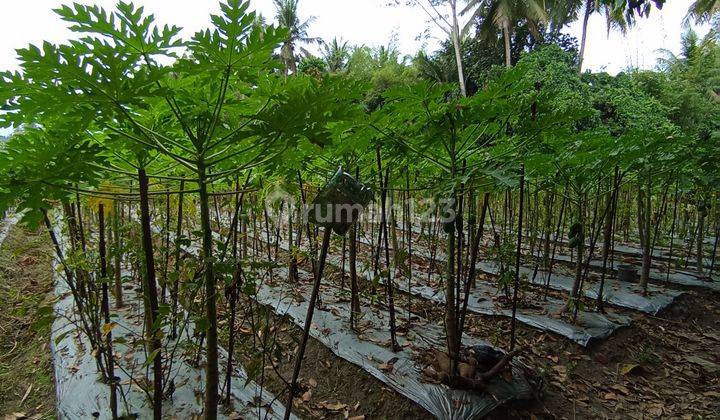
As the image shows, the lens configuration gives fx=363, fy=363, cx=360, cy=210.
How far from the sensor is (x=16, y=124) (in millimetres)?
898

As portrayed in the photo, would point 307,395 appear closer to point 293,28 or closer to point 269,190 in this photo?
point 269,190

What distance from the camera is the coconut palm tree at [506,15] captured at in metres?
17.6

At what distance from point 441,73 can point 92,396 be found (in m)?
21.4

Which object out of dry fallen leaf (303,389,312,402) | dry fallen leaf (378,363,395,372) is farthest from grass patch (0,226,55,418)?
dry fallen leaf (378,363,395,372)

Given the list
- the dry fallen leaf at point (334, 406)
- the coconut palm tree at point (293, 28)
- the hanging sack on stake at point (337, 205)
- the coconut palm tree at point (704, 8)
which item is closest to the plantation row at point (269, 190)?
the hanging sack on stake at point (337, 205)

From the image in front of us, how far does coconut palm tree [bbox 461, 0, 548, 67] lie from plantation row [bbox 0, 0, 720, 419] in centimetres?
1596

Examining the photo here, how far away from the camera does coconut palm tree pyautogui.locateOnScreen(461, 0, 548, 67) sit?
57.6 ft

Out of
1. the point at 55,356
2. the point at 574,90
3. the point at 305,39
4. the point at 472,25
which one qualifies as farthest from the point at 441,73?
the point at 55,356

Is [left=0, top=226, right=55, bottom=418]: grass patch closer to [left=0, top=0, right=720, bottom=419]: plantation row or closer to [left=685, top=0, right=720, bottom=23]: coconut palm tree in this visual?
[left=0, top=0, right=720, bottom=419]: plantation row

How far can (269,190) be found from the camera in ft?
6.61

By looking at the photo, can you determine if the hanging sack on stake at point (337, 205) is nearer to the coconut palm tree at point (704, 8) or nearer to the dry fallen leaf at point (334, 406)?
the dry fallen leaf at point (334, 406)

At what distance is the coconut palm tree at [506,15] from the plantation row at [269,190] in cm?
1596

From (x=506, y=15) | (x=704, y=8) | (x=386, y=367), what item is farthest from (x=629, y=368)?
(x=506, y=15)

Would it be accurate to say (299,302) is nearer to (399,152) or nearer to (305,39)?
Result: (399,152)
